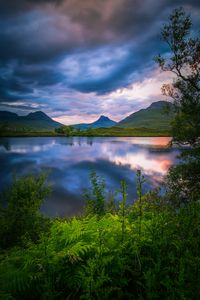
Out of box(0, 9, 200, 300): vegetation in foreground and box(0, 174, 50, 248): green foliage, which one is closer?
box(0, 9, 200, 300): vegetation in foreground

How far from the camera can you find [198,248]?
3637mm

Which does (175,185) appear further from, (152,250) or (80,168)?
(80,168)

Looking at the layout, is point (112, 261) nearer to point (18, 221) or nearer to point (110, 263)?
point (110, 263)

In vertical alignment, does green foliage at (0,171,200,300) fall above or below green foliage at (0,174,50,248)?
above

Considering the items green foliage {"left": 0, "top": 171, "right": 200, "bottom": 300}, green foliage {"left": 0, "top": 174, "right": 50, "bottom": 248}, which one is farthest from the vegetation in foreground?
green foliage {"left": 0, "top": 174, "right": 50, "bottom": 248}

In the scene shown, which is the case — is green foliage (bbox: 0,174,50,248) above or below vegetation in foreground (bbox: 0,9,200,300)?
below

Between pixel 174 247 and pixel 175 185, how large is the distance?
20087mm

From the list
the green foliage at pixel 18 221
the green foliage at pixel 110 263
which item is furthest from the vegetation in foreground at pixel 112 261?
the green foliage at pixel 18 221

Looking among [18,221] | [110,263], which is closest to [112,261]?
[110,263]

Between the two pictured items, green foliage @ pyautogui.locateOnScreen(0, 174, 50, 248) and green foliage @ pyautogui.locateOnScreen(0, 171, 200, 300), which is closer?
green foliage @ pyautogui.locateOnScreen(0, 171, 200, 300)

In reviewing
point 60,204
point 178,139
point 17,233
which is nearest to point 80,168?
point 60,204

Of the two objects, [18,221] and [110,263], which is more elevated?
[110,263]

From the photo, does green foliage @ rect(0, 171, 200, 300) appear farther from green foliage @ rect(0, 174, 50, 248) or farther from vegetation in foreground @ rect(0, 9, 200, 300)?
green foliage @ rect(0, 174, 50, 248)

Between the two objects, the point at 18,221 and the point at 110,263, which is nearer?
the point at 110,263
